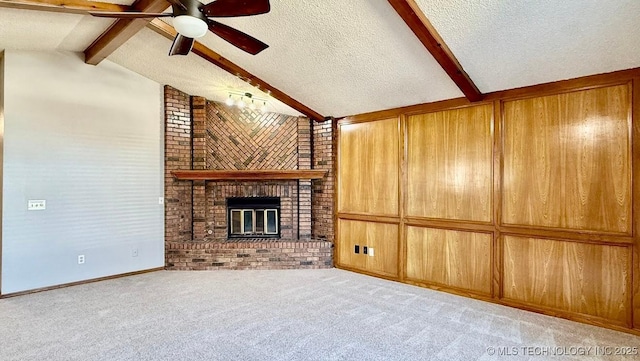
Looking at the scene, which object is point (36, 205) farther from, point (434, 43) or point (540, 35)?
point (540, 35)

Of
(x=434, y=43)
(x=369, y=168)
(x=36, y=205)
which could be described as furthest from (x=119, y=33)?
(x=369, y=168)

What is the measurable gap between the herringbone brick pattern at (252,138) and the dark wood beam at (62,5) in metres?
2.30

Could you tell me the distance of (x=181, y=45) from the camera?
111 inches

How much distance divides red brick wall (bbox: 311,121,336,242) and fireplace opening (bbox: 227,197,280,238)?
63cm

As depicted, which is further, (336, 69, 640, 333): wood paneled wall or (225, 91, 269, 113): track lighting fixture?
(225, 91, 269, 113): track lighting fixture

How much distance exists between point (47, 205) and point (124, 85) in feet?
6.10

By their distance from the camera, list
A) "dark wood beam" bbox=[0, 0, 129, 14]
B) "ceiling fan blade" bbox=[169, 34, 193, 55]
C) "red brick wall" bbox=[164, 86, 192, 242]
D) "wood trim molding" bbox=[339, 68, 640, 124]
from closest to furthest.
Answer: "ceiling fan blade" bbox=[169, 34, 193, 55], "dark wood beam" bbox=[0, 0, 129, 14], "wood trim molding" bbox=[339, 68, 640, 124], "red brick wall" bbox=[164, 86, 192, 242]

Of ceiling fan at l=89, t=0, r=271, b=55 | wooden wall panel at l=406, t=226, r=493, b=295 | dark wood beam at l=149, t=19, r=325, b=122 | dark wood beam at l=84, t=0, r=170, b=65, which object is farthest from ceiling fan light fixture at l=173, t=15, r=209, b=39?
wooden wall panel at l=406, t=226, r=493, b=295

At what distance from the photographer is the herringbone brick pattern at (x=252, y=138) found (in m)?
5.40

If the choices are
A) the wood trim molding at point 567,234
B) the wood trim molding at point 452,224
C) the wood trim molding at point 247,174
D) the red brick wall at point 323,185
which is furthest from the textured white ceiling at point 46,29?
the wood trim molding at point 567,234

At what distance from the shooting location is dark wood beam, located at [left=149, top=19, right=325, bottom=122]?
3.50 meters

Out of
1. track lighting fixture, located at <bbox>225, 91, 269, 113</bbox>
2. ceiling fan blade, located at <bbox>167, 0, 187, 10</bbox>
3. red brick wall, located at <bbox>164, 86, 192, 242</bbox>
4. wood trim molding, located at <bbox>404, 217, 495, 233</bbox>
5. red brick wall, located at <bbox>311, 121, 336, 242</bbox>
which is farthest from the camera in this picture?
red brick wall, located at <bbox>311, 121, 336, 242</bbox>

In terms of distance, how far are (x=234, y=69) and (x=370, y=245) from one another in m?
2.99

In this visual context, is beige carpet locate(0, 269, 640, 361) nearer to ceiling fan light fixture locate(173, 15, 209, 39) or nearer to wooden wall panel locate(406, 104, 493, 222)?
wooden wall panel locate(406, 104, 493, 222)
